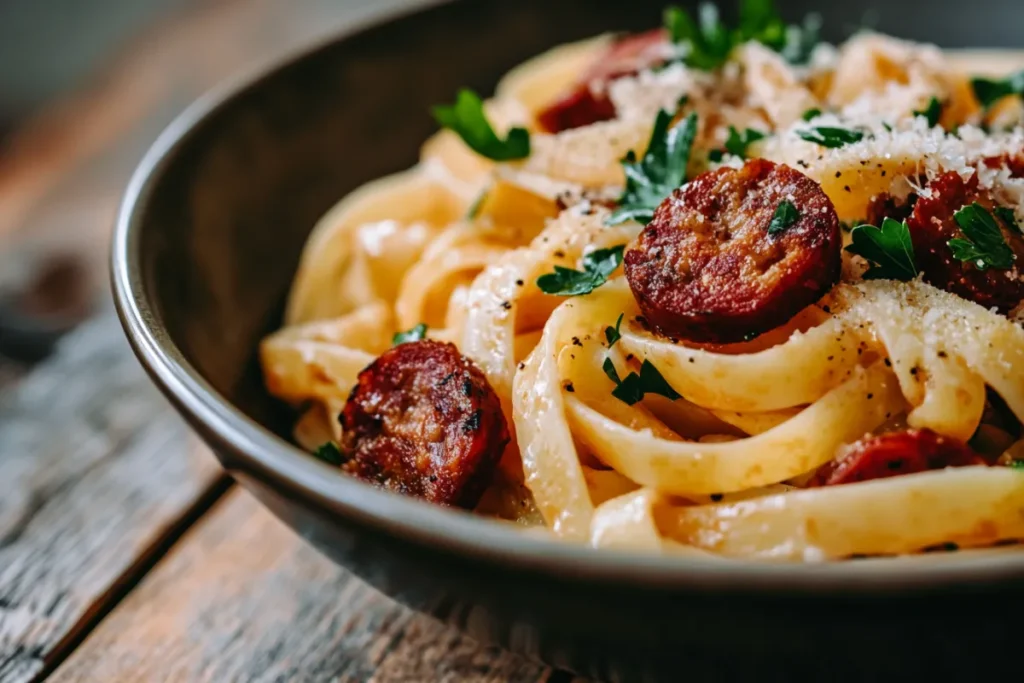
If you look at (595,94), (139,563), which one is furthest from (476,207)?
(139,563)

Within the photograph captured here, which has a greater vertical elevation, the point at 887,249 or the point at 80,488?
the point at 887,249

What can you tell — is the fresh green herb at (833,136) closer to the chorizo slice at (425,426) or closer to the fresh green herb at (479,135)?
the fresh green herb at (479,135)

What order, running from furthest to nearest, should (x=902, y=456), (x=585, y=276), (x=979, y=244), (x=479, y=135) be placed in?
(x=479, y=135)
(x=585, y=276)
(x=979, y=244)
(x=902, y=456)

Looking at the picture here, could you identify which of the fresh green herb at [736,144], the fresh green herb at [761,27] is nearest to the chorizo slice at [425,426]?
the fresh green herb at [736,144]

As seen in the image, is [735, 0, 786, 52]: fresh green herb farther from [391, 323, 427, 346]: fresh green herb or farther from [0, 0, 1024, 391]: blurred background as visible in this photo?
[391, 323, 427, 346]: fresh green herb

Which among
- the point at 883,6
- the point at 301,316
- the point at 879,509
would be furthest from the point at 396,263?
the point at 883,6

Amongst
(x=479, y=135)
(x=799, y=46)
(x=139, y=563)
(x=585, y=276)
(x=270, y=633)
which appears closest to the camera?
(x=585, y=276)

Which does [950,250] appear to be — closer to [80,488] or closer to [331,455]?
[331,455]
